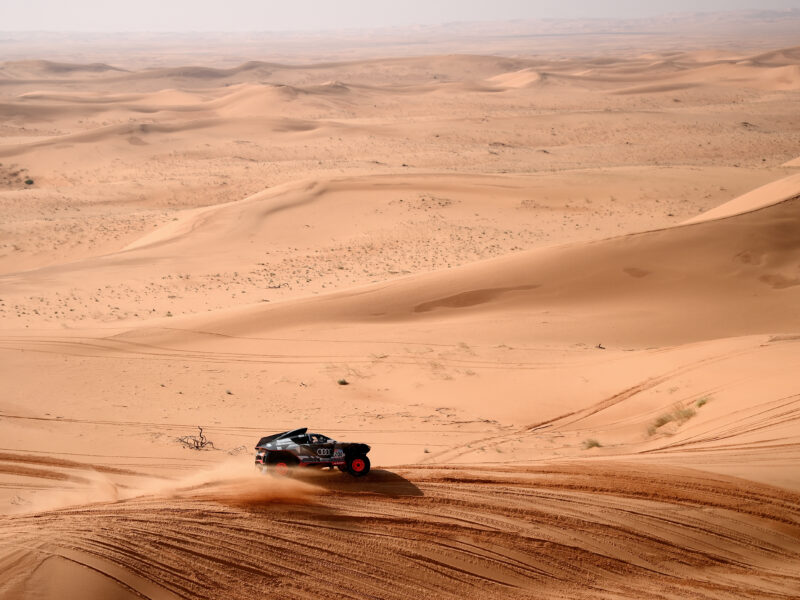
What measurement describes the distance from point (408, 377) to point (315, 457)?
5.42 m

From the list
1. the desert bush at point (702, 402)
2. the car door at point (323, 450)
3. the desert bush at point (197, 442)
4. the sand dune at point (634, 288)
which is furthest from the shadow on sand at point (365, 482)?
the sand dune at point (634, 288)

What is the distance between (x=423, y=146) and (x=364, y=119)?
14896 millimetres

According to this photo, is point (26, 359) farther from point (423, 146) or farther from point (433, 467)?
point (423, 146)

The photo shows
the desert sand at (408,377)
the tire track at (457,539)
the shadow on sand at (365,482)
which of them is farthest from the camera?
the shadow on sand at (365,482)

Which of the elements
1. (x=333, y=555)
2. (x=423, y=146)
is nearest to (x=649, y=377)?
(x=333, y=555)

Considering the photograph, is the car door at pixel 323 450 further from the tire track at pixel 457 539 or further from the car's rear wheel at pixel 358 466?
the tire track at pixel 457 539

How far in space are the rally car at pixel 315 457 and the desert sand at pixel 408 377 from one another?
0.87ft

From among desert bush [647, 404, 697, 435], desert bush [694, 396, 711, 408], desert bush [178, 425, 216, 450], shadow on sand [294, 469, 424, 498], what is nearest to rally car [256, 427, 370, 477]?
shadow on sand [294, 469, 424, 498]

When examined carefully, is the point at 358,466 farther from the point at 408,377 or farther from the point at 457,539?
the point at 408,377

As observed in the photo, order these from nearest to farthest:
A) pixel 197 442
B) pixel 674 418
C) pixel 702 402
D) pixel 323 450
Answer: pixel 323 450, pixel 197 442, pixel 674 418, pixel 702 402

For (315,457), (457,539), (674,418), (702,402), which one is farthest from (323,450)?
(702,402)

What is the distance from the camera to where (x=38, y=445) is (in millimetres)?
11617

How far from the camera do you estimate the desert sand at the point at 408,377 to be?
26.0 ft

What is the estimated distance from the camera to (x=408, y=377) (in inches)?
586
